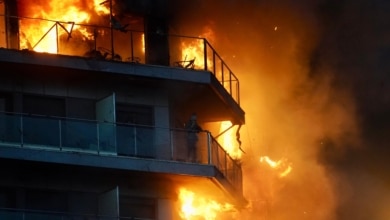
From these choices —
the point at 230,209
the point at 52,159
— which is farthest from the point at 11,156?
the point at 230,209

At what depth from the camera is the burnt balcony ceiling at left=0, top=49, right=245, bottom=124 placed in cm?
5522

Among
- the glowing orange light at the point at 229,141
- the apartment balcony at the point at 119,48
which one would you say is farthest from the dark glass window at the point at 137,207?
the glowing orange light at the point at 229,141

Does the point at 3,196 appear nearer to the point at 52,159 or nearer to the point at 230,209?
the point at 52,159

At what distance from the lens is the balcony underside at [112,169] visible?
5397cm

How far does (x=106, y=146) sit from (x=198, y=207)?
544cm

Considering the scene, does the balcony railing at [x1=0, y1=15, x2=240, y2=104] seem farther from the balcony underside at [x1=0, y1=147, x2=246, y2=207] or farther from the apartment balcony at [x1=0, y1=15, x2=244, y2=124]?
the balcony underside at [x1=0, y1=147, x2=246, y2=207]

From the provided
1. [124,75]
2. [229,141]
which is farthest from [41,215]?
[229,141]

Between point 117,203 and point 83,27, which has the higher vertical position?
point 83,27

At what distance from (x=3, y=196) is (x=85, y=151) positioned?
2.96 metres

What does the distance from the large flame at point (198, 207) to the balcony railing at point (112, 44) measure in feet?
13.7

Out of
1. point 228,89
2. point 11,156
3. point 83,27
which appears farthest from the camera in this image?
point 228,89

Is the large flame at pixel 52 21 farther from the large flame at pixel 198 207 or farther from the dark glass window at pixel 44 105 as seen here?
the large flame at pixel 198 207

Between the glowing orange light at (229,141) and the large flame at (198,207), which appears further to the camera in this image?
the glowing orange light at (229,141)

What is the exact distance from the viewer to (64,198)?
55.3m
